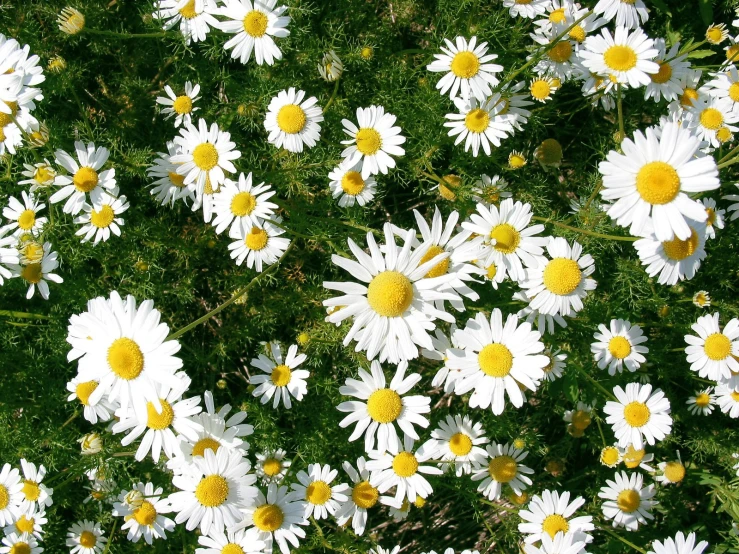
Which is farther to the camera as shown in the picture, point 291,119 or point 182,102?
point 182,102

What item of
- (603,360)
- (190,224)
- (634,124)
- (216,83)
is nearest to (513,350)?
(603,360)

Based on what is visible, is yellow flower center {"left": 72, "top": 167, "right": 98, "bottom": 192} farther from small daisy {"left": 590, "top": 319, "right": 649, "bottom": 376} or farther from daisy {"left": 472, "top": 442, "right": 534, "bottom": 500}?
small daisy {"left": 590, "top": 319, "right": 649, "bottom": 376}

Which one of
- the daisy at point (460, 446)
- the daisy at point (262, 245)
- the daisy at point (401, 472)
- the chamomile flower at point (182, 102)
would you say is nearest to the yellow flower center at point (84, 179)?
the chamomile flower at point (182, 102)

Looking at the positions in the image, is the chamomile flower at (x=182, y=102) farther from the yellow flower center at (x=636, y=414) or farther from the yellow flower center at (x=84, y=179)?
the yellow flower center at (x=636, y=414)

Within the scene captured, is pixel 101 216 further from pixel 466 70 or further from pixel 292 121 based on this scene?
pixel 466 70

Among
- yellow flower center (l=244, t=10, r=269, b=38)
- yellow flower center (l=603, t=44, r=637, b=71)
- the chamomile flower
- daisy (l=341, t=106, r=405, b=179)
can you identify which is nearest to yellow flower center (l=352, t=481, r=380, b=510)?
daisy (l=341, t=106, r=405, b=179)

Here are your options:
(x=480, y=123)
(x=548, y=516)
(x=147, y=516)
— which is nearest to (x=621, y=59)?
(x=480, y=123)
